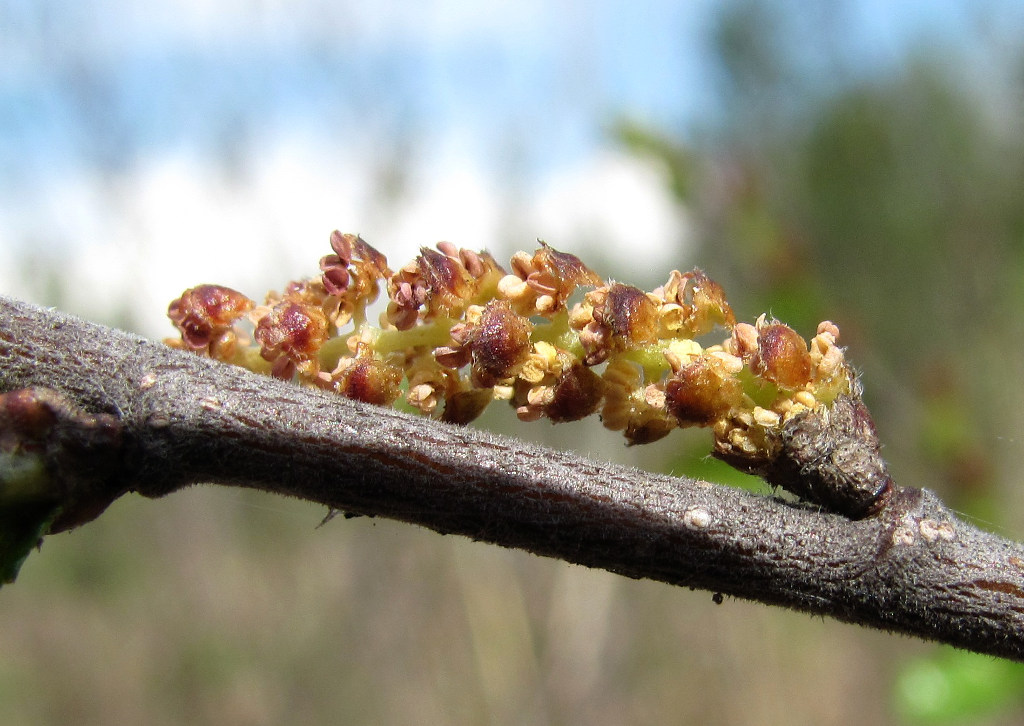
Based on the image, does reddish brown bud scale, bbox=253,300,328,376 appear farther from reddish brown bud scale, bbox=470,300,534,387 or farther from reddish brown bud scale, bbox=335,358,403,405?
reddish brown bud scale, bbox=470,300,534,387

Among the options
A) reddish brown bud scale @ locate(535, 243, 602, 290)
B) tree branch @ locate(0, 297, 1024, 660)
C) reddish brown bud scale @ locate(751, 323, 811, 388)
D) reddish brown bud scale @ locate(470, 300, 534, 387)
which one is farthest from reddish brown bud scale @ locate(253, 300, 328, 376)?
reddish brown bud scale @ locate(751, 323, 811, 388)

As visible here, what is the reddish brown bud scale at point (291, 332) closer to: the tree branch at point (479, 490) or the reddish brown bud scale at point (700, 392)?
the tree branch at point (479, 490)

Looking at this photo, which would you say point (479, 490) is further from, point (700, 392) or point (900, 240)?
point (900, 240)

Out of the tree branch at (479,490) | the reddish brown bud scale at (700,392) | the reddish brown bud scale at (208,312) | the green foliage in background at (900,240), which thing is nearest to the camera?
the tree branch at (479,490)

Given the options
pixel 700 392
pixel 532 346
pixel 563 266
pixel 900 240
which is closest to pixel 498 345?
pixel 532 346

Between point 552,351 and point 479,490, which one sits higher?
point 552,351

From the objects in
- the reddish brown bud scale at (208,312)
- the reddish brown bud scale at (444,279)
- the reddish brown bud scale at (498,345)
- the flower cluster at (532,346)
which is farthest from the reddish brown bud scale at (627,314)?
the reddish brown bud scale at (208,312)

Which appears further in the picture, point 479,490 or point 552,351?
point 552,351
